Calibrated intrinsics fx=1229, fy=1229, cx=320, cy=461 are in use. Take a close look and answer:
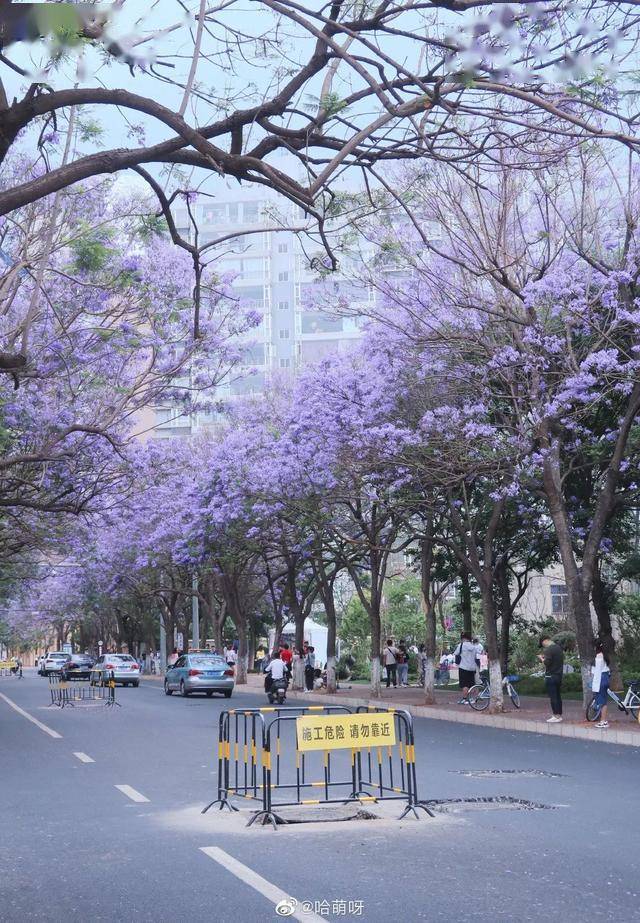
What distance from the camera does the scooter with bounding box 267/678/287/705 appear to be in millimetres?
31031

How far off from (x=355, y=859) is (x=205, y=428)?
1849 inches

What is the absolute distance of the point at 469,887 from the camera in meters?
7.70

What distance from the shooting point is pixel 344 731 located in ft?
35.8

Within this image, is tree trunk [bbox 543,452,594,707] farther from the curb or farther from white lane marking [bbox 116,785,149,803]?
white lane marking [bbox 116,785,149,803]

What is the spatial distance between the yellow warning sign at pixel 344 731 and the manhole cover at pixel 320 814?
58cm

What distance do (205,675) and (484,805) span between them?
26.5m

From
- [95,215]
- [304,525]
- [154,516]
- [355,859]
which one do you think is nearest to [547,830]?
[355,859]

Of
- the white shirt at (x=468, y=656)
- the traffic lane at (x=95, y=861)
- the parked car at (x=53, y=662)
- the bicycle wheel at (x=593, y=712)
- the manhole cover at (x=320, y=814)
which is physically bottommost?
the traffic lane at (x=95, y=861)

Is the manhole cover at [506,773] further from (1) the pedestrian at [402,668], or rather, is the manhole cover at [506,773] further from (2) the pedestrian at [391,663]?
(1) the pedestrian at [402,668]

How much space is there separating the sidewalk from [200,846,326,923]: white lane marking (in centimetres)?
1198

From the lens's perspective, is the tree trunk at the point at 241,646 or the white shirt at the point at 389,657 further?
the tree trunk at the point at 241,646

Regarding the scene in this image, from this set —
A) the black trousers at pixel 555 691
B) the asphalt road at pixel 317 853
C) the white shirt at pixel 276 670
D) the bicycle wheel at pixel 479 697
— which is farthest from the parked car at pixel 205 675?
the asphalt road at pixel 317 853

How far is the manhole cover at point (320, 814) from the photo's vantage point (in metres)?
10.6

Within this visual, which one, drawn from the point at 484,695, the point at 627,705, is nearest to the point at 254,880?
the point at 627,705
